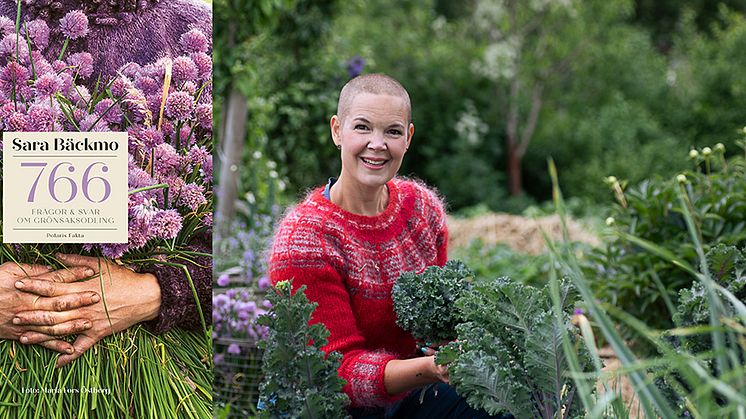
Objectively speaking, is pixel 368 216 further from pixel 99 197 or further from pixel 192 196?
pixel 99 197

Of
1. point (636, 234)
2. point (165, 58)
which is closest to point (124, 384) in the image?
point (165, 58)

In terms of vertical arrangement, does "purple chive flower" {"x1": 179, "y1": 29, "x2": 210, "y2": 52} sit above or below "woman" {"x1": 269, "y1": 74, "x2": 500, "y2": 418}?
above

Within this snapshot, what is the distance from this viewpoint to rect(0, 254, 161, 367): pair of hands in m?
1.74

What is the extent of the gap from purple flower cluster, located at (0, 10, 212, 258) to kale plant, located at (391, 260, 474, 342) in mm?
518

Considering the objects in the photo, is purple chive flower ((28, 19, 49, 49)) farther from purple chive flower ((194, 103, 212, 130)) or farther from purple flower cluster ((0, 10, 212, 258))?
purple chive flower ((194, 103, 212, 130))

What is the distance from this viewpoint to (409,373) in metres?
1.83

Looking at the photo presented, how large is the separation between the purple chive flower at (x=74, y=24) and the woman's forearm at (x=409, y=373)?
1.03m

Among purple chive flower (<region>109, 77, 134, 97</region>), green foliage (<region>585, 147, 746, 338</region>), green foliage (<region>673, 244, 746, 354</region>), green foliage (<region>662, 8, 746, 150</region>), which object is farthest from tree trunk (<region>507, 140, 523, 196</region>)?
purple chive flower (<region>109, 77, 134, 97</region>)

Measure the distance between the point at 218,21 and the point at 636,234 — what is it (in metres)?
2.77

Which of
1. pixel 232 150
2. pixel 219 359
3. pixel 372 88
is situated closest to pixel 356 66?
pixel 232 150

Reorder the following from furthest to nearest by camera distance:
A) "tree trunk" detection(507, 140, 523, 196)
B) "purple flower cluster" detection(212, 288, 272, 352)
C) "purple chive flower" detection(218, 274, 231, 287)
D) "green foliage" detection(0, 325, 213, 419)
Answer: "tree trunk" detection(507, 140, 523, 196) < "purple chive flower" detection(218, 274, 231, 287) < "purple flower cluster" detection(212, 288, 272, 352) < "green foliage" detection(0, 325, 213, 419)

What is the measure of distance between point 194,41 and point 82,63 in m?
0.25

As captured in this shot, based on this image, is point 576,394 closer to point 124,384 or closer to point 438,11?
point 124,384

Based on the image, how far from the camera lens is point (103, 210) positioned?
5.76 ft
